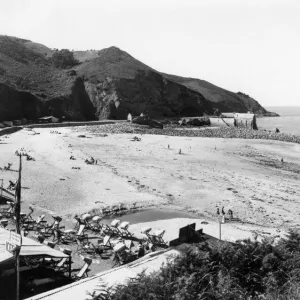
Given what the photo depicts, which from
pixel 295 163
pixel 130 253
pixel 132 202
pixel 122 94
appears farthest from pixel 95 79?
pixel 130 253

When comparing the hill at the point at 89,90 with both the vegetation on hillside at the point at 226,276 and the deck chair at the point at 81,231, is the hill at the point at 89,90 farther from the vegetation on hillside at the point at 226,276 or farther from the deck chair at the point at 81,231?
the vegetation on hillside at the point at 226,276

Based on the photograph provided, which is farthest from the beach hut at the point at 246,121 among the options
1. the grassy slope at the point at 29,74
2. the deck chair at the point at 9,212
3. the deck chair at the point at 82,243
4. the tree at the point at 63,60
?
the deck chair at the point at 82,243

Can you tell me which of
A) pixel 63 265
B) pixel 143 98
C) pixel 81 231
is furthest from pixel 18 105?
pixel 63 265

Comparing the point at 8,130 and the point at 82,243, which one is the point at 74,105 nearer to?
the point at 8,130

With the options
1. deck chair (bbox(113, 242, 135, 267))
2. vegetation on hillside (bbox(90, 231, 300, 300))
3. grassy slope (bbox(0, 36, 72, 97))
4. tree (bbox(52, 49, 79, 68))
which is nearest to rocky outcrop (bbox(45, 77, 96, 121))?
grassy slope (bbox(0, 36, 72, 97))

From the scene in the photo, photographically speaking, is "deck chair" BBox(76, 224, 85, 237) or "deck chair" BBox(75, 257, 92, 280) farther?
"deck chair" BBox(76, 224, 85, 237)

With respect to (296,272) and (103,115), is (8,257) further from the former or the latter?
(103,115)

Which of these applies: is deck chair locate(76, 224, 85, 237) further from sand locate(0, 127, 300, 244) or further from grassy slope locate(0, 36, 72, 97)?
grassy slope locate(0, 36, 72, 97)
